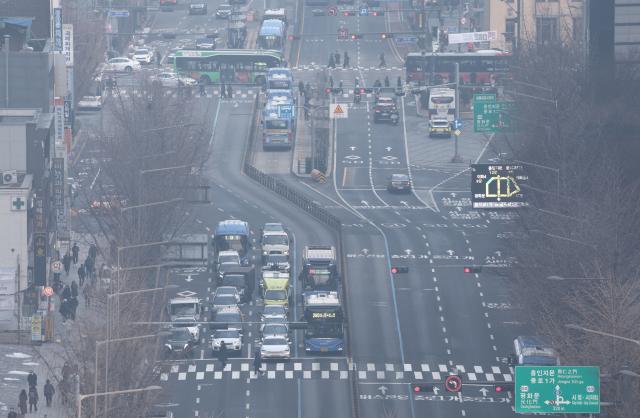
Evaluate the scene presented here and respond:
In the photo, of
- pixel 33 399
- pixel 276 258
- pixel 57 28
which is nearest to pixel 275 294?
pixel 276 258

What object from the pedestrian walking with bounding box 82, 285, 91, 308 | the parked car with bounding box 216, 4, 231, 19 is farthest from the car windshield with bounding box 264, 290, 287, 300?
the parked car with bounding box 216, 4, 231, 19

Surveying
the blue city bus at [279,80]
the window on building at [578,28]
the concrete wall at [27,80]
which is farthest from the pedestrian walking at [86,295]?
the blue city bus at [279,80]

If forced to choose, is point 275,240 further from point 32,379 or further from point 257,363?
point 32,379

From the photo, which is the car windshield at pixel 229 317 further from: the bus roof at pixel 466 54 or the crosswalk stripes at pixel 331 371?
the bus roof at pixel 466 54

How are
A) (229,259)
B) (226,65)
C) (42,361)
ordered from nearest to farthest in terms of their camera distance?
1. (42,361)
2. (229,259)
3. (226,65)

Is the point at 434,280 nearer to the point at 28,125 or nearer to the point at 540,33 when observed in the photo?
the point at 28,125
